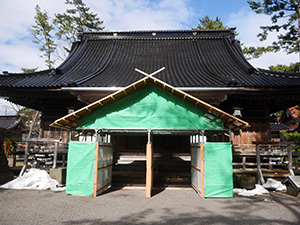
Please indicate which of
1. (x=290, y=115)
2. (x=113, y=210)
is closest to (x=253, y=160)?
(x=113, y=210)

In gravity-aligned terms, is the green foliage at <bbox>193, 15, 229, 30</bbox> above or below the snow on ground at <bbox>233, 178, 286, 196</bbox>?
above

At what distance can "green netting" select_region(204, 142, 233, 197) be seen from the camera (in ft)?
21.3

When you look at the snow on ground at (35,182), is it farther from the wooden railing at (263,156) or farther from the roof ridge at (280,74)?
the roof ridge at (280,74)

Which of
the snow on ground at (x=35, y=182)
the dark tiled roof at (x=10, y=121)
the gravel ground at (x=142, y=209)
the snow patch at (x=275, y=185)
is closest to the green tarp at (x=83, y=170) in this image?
the gravel ground at (x=142, y=209)

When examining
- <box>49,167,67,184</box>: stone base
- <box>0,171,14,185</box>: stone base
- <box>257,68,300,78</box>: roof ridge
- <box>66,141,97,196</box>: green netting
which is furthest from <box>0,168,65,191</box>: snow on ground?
<box>257,68,300,78</box>: roof ridge

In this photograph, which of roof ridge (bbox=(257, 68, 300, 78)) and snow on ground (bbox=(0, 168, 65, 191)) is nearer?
snow on ground (bbox=(0, 168, 65, 191))

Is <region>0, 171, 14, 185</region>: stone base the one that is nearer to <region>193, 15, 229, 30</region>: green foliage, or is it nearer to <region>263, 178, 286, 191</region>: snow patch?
<region>263, 178, 286, 191</region>: snow patch

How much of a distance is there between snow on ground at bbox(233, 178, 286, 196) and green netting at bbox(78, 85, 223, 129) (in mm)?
2834

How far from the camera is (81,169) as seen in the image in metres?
6.70

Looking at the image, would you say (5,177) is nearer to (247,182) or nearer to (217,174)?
(217,174)

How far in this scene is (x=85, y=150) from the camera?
6754mm

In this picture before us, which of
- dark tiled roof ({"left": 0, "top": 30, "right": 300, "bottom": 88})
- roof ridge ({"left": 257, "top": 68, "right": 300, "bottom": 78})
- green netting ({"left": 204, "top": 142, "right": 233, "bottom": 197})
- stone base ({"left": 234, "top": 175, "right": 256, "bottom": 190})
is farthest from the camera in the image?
roof ridge ({"left": 257, "top": 68, "right": 300, "bottom": 78})

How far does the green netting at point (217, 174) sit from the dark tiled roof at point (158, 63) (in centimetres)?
322

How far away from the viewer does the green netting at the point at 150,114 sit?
275 inches
